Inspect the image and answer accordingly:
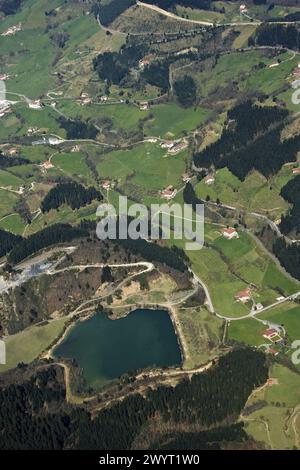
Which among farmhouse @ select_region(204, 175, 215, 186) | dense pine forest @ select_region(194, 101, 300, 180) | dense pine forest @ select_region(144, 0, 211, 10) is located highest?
dense pine forest @ select_region(144, 0, 211, 10)

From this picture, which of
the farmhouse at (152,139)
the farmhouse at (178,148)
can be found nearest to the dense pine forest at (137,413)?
the farmhouse at (178,148)

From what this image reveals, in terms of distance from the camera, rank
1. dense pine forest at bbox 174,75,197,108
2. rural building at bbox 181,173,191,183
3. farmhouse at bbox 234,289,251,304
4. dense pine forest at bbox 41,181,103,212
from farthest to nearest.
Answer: dense pine forest at bbox 174,75,197,108 < rural building at bbox 181,173,191,183 < dense pine forest at bbox 41,181,103,212 < farmhouse at bbox 234,289,251,304

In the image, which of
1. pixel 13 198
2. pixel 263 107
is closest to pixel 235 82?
pixel 263 107

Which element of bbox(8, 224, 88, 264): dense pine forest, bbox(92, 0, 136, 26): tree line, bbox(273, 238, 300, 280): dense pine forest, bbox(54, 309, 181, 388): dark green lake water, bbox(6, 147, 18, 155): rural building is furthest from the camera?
bbox(92, 0, 136, 26): tree line

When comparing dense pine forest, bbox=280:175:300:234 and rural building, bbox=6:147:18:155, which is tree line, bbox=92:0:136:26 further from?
dense pine forest, bbox=280:175:300:234

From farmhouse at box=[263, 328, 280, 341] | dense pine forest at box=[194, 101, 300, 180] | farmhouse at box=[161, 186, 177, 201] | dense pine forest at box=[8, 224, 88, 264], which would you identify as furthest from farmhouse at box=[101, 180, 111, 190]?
farmhouse at box=[263, 328, 280, 341]

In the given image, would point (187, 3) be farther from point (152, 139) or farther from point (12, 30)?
point (12, 30)

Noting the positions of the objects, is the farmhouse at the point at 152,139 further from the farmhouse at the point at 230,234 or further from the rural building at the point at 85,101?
the farmhouse at the point at 230,234
